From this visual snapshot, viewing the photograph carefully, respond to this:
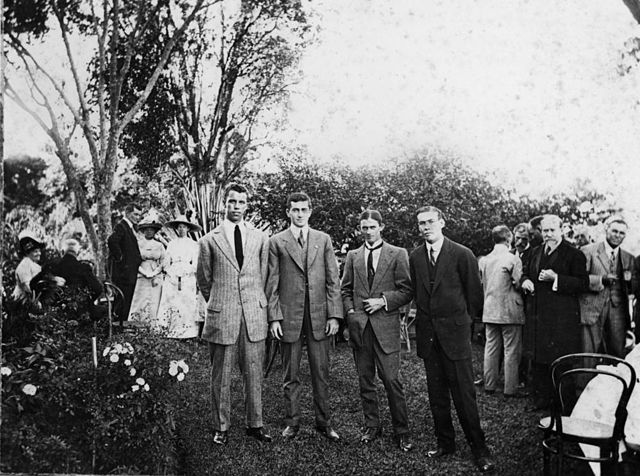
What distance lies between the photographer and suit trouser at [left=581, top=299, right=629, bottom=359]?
3701 mm

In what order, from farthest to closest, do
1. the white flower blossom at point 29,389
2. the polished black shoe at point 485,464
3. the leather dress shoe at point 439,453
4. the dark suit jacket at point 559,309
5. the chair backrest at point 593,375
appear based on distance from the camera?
1. the dark suit jacket at point 559,309
2. the leather dress shoe at point 439,453
3. the polished black shoe at point 485,464
4. the white flower blossom at point 29,389
5. the chair backrest at point 593,375

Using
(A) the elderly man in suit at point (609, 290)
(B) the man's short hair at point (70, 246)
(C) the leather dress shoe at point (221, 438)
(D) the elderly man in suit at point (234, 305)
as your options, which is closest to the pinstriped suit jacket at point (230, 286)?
(D) the elderly man in suit at point (234, 305)

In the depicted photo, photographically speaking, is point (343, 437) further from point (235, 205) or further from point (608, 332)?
point (608, 332)

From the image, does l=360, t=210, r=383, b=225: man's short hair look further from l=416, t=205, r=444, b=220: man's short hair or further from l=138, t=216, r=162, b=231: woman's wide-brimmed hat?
l=138, t=216, r=162, b=231: woman's wide-brimmed hat

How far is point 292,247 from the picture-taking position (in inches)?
154

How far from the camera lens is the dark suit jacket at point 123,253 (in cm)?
398

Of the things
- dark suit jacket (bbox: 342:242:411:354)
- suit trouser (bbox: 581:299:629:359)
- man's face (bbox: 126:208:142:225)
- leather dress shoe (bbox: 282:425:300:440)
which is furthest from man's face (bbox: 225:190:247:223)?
suit trouser (bbox: 581:299:629:359)

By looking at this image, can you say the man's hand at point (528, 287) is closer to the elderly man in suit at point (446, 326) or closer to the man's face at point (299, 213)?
the elderly man in suit at point (446, 326)

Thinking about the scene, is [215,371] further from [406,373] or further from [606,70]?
[606,70]

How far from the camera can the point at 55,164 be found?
3.98 meters

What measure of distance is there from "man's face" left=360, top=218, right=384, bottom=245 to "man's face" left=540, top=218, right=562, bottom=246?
106 centimetres

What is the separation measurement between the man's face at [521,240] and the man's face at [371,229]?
887 mm

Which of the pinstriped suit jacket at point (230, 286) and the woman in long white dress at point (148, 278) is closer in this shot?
the pinstriped suit jacket at point (230, 286)

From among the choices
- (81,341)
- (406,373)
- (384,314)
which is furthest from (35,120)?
(406,373)
